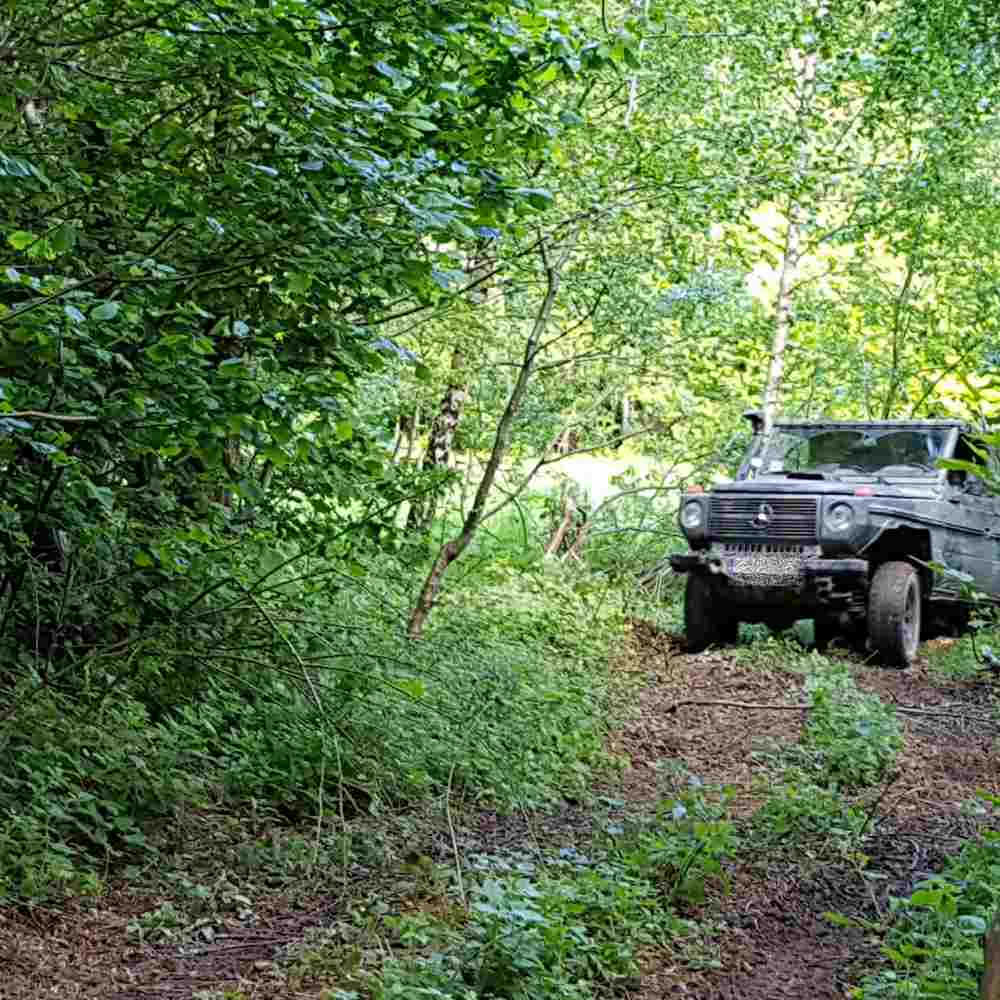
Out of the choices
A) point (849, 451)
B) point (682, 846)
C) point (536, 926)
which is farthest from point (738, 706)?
point (536, 926)

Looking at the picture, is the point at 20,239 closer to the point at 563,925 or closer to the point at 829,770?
the point at 563,925

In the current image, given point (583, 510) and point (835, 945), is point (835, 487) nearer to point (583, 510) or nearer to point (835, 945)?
point (583, 510)

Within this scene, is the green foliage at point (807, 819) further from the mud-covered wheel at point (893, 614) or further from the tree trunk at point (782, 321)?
the tree trunk at point (782, 321)

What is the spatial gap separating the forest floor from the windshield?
14.4ft

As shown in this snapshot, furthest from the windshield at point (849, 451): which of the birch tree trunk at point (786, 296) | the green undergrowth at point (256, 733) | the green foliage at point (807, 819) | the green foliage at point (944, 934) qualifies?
the green foliage at point (944, 934)

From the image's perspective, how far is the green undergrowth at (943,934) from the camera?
400cm

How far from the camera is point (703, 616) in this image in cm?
1156

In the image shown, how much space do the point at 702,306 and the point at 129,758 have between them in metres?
7.52

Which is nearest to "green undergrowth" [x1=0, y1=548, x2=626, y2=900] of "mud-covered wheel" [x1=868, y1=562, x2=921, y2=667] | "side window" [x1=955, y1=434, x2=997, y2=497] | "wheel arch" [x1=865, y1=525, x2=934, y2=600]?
"mud-covered wheel" [x1=868, y1=562, x2=921, y2=667]

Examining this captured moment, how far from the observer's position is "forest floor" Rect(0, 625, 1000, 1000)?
4.50 metres

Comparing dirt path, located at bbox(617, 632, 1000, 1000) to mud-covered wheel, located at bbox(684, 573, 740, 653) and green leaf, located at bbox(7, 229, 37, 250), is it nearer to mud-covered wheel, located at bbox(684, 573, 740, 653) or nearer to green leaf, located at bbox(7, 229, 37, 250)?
mud-covered wheel, located at bbox(684, 573, 740, 653)

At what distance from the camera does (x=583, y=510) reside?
14.6m

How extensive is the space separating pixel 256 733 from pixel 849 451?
7.06 meters

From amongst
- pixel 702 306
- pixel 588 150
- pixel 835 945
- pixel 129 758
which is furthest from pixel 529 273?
pixel 835 945
